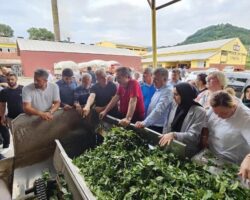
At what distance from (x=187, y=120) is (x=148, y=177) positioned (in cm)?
74

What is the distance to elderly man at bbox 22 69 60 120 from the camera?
290cm

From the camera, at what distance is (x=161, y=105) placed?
8.60 ft

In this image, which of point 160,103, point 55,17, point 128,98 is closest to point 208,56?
point 55,17

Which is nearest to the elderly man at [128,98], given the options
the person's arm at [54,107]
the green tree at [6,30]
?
the person's arm at [54,107]

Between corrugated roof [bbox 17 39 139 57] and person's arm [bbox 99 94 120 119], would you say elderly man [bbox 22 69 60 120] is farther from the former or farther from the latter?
corrugated roof [bbox 17 39 139 57]

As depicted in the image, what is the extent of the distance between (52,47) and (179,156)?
22013 mm

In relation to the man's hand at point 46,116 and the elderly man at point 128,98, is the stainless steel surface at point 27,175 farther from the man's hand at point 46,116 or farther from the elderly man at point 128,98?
the elderly man at point 128,98

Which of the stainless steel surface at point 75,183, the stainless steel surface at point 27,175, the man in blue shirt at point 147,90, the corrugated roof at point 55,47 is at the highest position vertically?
the corrugated roof at point 55,47

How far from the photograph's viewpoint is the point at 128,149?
2.35m

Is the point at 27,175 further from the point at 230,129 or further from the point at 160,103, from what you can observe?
the point at 230,129

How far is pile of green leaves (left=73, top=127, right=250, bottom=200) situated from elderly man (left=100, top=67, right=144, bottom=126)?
0.54 meters

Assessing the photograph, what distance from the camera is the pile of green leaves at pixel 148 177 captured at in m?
1.44

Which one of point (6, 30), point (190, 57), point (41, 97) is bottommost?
point (41, 97)

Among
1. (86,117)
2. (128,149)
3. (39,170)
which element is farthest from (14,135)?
(128,149)
